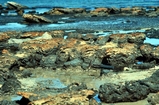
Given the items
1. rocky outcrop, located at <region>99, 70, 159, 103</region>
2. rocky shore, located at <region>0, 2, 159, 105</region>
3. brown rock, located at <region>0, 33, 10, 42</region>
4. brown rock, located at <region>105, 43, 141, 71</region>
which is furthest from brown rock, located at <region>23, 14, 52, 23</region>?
rocky outcrop, located at <region>99, 70, 159, 103</region>

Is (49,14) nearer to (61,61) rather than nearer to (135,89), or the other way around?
(61,61)

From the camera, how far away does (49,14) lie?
59594 mm

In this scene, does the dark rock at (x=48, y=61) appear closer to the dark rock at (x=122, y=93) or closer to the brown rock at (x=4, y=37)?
the dark rock at (x=122, y=93)

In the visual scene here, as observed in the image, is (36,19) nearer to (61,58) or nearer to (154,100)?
(61,58)

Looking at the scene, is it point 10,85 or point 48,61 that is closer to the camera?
point 10,85

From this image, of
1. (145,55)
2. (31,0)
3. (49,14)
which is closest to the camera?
(145,55)

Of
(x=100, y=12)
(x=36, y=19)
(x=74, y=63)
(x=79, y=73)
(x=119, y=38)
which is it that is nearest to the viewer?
(x=79, y=73)

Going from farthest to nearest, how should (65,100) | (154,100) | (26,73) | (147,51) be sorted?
(147,51)
(26,73)
(154,100)
(65,100)

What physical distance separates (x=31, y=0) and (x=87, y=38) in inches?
3144

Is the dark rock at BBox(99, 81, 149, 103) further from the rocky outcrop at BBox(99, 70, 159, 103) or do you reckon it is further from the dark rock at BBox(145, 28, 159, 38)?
the dark rock at BBox(145, 28, 159, 38)

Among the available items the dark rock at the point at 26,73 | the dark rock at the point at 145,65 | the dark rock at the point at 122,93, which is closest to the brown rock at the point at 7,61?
the dark rock at the point at 26,73

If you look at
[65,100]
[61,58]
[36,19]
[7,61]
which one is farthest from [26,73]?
[36,19]

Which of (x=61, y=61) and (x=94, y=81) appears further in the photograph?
(x=61, y=61)

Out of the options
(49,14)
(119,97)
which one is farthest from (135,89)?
(49,14)
